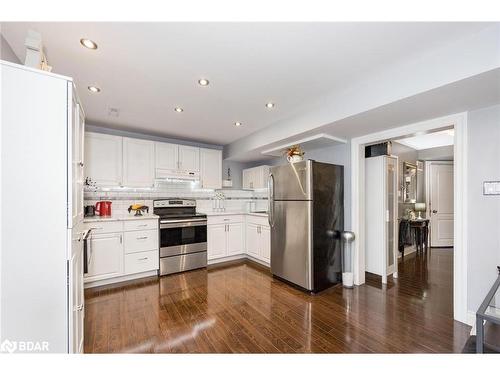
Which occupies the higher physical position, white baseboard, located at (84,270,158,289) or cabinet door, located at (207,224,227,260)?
cabinet door, located at (207,224,227,260)

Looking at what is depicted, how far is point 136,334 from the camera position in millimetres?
1939

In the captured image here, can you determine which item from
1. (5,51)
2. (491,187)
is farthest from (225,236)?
(491,187)

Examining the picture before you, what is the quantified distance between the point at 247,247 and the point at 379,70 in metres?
3.50

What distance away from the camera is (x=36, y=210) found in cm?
103

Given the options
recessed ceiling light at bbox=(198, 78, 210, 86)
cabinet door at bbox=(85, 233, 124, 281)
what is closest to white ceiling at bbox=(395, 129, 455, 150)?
recessed ceiling light at bbox=(198, 78, 210, 86)

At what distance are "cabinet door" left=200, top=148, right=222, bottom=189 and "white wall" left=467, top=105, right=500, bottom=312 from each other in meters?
3.70

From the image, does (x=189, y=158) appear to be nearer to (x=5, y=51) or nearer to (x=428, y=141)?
(x=5, y=51)

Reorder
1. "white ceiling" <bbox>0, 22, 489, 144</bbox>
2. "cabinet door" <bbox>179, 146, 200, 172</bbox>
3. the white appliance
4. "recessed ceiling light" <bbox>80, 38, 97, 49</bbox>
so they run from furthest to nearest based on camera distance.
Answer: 1. "cabinet door" <bbox>179, 146, 200, 172</bbox>
2. "recessed ceiling light" <bbox>80, 38, 97, 49</bbox>
3. "white ceiling" <bbox>0, 22, 489, 144</bbox>
4. the white appliance

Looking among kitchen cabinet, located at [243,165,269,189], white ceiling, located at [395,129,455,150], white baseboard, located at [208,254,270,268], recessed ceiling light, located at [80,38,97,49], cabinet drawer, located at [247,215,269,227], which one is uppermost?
recessed ceiling light, located at [80,38,97,49]

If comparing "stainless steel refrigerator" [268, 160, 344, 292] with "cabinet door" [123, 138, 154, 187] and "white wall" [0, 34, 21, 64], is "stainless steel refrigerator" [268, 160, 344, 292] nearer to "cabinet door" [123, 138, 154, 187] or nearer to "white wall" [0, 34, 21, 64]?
"cabinet door" [123, 138, 154, 187]

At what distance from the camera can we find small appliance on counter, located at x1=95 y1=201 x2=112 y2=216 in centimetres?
333

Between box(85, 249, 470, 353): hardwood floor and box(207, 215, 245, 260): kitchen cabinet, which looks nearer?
box(85, 249, 470, 353): hardwood floor

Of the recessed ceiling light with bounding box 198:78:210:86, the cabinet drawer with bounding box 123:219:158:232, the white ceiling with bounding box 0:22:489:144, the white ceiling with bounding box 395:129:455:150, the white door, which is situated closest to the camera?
the white ceiling with bounding box 0:22:489:144
